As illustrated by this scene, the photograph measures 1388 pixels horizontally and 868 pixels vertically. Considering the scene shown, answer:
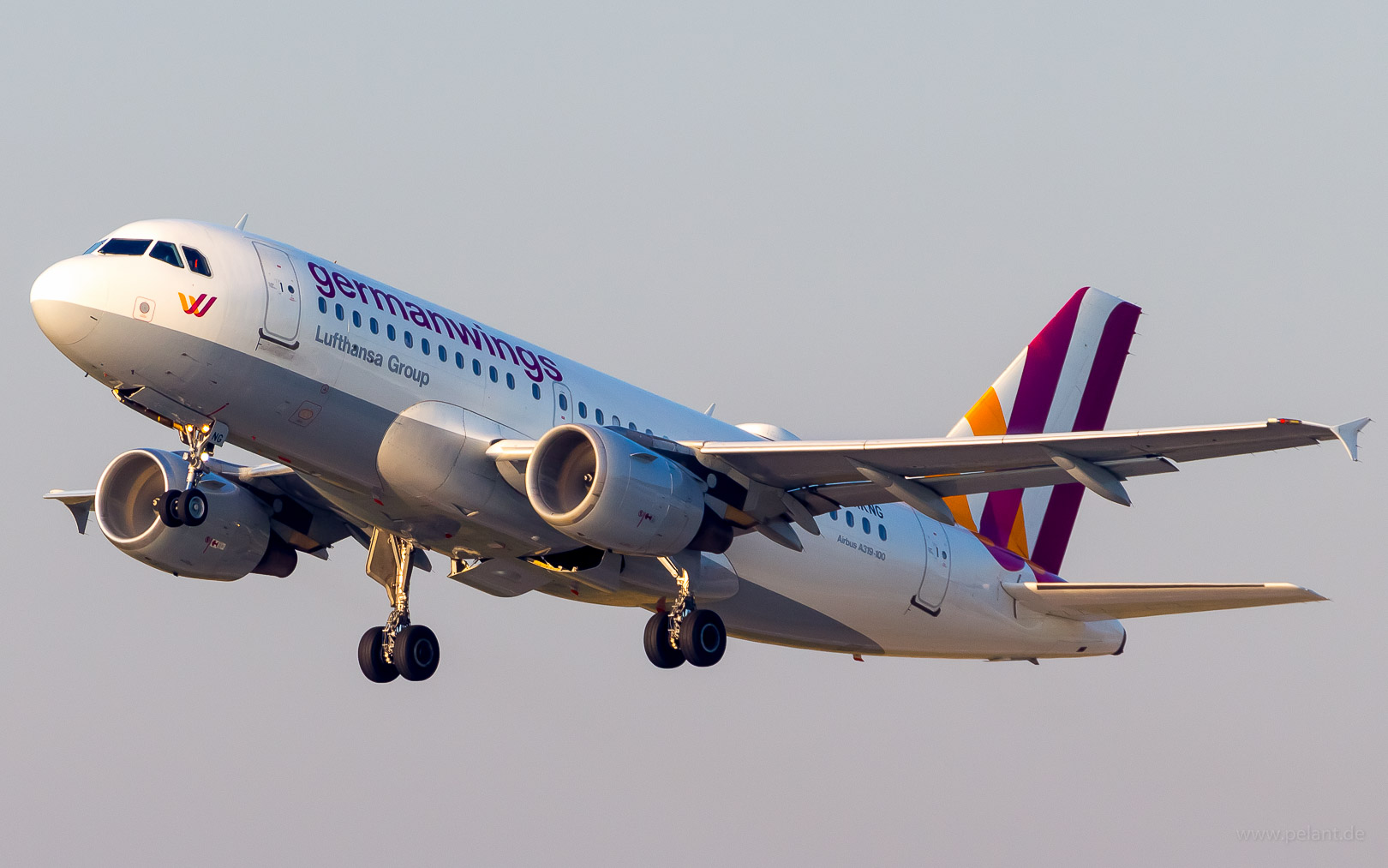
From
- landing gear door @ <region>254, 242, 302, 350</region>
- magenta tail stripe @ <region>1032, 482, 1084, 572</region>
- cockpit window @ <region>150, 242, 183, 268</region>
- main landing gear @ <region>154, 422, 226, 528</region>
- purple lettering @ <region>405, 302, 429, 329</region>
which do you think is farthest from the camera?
magenta tail stripe @ <region>1032, 482, 1084, 572</region>

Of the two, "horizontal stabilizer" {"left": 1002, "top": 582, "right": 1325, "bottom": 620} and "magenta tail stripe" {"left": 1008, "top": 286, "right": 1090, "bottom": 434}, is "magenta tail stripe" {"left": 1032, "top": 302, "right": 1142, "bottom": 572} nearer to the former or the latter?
"magenta tail stripe" {"left": 1008, "top": 286, "right": 1090, "bottom": 434}

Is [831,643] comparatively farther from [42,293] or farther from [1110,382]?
[42,293]

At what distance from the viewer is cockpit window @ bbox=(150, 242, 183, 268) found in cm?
2492

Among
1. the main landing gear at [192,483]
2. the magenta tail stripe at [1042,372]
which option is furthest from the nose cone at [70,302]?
the magenta tail stripe at [1042,372]

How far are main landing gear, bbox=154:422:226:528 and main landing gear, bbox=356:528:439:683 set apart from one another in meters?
5.38

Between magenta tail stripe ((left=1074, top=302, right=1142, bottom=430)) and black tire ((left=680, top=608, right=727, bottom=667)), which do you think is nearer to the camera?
black tire ((left=680, top=608, right=727, bottom=667))

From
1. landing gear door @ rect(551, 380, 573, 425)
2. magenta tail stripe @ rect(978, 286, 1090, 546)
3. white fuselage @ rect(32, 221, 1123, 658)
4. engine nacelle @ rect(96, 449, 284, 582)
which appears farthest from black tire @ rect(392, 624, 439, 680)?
magenta tail stripe @ rect(978, 286, 1090, 546)

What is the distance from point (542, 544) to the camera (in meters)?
28.6

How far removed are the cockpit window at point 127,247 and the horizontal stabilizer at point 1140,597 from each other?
1782 cm

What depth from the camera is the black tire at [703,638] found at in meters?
28.8

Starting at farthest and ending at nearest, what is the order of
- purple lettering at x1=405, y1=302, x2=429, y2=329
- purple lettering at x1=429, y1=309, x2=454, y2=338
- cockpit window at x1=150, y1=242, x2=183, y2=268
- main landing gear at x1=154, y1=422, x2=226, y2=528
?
purple lettering at x1=429, y1=309, x2=454, y2=338
purple lettering at x1=405, y1=302, x2=429, y2=329
main landing gear at x1=154, y1=422, x2=226, y2=528
cockpit window at x1=150, y1=242, x2=183, y2=268

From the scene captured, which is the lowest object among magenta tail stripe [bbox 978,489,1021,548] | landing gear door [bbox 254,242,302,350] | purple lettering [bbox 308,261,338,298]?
landing gear door [bbox 254,242,302,350]

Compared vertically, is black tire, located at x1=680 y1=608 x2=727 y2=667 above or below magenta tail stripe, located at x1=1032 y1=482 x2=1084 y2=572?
below

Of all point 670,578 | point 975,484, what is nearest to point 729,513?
point 670,578
